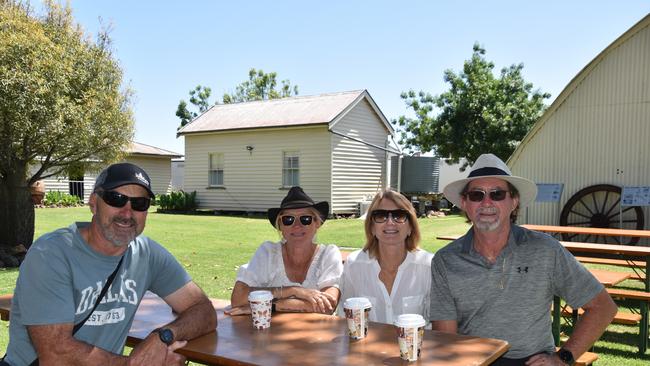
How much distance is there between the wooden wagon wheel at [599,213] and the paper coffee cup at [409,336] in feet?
43.3

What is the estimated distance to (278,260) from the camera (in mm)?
3713

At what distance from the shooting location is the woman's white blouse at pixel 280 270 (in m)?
3.60

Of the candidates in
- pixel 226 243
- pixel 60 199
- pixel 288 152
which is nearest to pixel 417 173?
pixel 288 152

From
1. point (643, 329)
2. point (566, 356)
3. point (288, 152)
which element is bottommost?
point (643, 329)

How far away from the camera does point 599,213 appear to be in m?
14.4

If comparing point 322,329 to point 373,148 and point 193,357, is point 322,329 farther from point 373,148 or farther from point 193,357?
point 373,148

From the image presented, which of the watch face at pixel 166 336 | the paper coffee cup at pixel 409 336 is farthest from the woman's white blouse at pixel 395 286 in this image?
the watch face at pixel 166 336

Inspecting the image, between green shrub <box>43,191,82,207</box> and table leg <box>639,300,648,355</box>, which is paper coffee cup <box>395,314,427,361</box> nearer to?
table leg <box>639,300,648,355</box>

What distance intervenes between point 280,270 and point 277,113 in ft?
65.4

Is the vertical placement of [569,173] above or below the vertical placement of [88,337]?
above

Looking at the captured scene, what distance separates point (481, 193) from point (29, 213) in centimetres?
1097

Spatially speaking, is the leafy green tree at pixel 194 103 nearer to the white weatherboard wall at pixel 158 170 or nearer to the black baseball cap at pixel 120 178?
the white weatherboard wall at pixel 158 170

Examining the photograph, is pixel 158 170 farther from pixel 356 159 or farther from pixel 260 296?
pixel 260 296

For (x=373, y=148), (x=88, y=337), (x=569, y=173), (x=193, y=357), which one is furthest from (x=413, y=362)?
(x=373, y=148)
